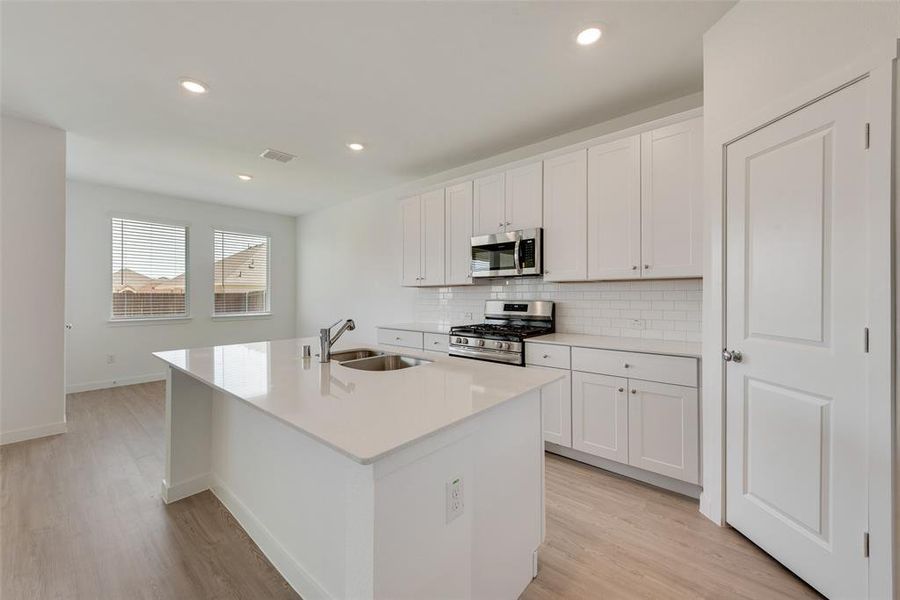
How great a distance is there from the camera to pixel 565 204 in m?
2.98

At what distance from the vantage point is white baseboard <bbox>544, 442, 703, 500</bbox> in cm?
228

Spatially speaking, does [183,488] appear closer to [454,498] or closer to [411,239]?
[454,498]

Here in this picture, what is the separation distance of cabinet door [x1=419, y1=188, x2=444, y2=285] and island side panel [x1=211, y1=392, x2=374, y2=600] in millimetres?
2309

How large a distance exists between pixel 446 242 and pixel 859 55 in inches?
116

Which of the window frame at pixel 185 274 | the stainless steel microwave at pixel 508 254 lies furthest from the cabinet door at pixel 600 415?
the window frame at pixel 185 274

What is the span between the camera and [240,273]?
20.3 ft

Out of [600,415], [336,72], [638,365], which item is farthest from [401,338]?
[336,72]

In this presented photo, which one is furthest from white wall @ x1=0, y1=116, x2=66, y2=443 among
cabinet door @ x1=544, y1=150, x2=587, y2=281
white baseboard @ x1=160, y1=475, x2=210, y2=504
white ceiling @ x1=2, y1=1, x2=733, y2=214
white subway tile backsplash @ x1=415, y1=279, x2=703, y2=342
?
cabinet door @ x1=544, y1=150, x2=587, y2=281

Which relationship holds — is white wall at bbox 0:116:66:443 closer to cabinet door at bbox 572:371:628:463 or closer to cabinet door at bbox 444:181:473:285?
cabinet door at bbox 444:181:473:285

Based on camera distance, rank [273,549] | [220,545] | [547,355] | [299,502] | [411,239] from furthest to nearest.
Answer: [411,239] < [547,355] < [220,545] < [273,549] < [299,502]

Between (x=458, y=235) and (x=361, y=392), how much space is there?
101 inches

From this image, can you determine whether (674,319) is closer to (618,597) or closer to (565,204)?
(565,204)

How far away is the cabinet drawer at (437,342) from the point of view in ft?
11.9

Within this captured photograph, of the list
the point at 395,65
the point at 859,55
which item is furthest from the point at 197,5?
the point at 859,55
